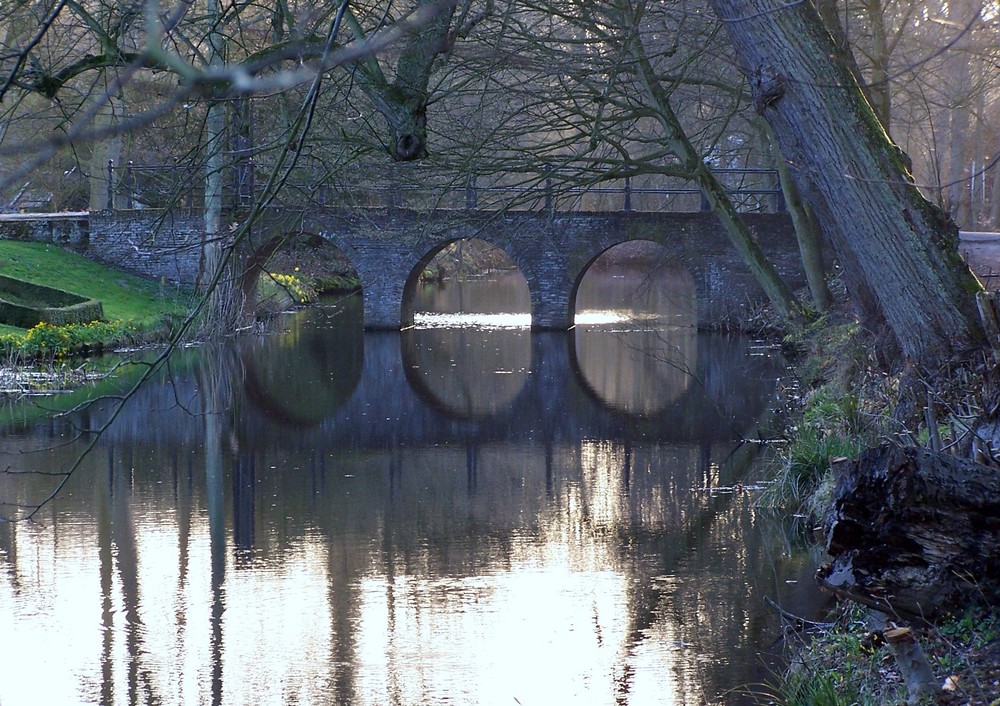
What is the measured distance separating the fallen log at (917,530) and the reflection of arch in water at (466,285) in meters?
18.1

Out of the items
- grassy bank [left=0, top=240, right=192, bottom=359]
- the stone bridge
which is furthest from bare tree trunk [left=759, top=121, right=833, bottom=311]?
grassy bank [left=0, top=240, right=192, bottom=359]

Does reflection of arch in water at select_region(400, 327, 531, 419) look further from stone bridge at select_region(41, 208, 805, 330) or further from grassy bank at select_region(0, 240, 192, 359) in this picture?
grassy bank at select_region(0, 240, 192, 359)

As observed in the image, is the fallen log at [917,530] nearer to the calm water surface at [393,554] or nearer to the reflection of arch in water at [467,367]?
the calm water surface at [393,554]

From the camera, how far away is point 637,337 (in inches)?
881

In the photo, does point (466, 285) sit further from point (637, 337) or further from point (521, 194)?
point (521, 194)

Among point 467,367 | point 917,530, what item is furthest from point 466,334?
point 917,530

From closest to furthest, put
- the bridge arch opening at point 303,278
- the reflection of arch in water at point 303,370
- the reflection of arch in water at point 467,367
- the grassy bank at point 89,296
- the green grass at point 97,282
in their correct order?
1. the reflection of arch in water at point 303,370
2. the reflection of arch in water at point 467,367
3. the grassy bank at point 89,296
4. the green grass at point 97,282
5. the bridge arch opening at point 303,278

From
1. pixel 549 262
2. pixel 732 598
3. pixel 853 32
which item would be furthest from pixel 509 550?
pixel 549 262

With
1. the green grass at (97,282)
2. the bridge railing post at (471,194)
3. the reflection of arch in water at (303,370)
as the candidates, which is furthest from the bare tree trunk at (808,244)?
the green grass at (97,282)

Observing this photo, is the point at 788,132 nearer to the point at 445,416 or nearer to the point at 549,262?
the point at 445,416

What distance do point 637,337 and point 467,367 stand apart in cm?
505

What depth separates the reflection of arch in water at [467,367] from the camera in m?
15.3

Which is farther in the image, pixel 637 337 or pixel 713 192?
pixel 637 337

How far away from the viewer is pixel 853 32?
1498 centimetres
